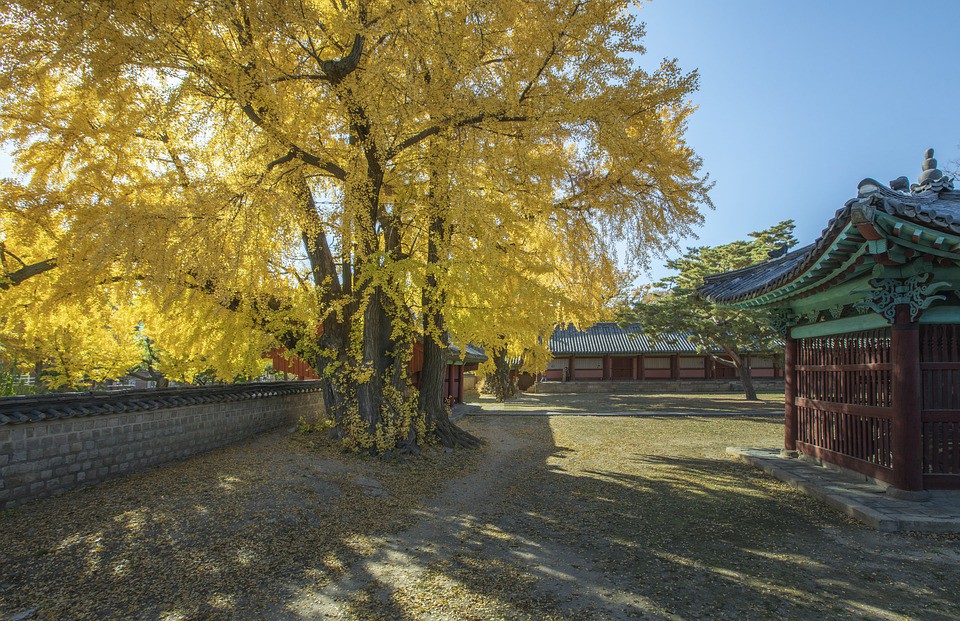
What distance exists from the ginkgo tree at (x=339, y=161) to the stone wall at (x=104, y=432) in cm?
147

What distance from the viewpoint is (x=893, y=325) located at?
669 cm

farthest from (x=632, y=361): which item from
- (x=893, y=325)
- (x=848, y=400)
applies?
(x=893, y=325)

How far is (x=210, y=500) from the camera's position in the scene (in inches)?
248

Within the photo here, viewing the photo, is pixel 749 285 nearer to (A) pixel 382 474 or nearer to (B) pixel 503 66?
(B) pixel 503 66

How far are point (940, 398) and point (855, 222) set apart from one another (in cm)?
275

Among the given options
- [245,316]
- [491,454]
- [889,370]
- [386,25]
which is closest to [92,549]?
[245,316]

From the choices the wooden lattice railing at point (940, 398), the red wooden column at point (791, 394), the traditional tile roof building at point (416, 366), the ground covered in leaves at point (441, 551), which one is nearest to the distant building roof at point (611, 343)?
the traditional tile roof building at point (416, 366)

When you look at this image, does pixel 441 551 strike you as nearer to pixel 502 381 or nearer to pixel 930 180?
pixel 930 180

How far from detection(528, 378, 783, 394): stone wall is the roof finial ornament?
95.6ft

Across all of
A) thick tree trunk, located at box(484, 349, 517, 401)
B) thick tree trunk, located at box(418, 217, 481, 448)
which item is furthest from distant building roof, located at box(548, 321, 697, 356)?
thick tree trunk, located at box(418, 217, 481, 448)

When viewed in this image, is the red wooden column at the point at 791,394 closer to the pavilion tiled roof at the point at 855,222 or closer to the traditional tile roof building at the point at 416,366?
the pavilion tiled roof at the point at 855,222

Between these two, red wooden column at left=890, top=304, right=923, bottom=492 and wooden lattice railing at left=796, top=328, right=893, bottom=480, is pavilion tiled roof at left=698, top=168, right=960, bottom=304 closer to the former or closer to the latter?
red wooden column at left=890, top=304, right=923, bottom=492

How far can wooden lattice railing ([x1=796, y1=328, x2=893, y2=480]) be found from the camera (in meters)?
7.11

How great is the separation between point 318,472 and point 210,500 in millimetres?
1816
